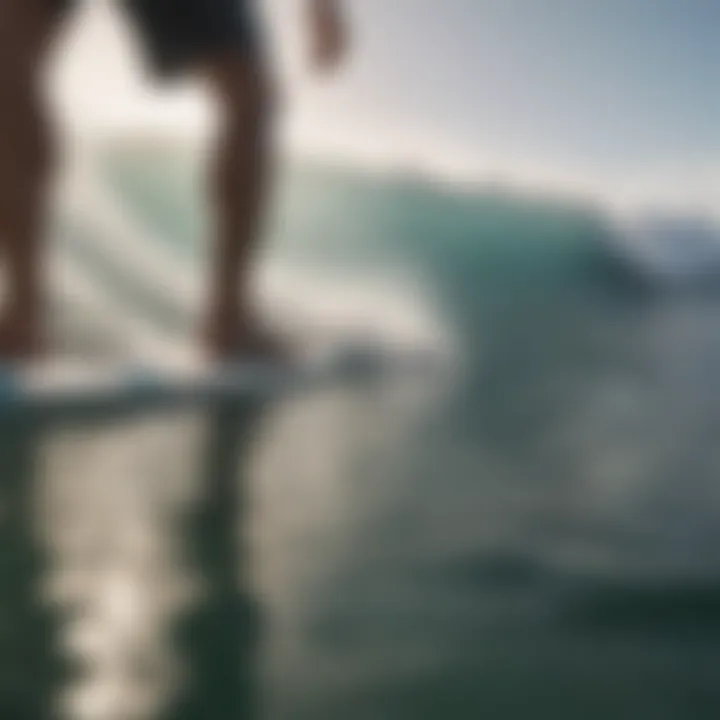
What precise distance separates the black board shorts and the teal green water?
85 mm

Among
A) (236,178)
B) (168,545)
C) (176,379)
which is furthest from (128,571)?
(236,178)

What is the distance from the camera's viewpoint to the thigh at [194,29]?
995 mm

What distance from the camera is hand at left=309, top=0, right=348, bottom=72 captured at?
1.00 meters

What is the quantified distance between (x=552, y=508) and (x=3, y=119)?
1.62 feet

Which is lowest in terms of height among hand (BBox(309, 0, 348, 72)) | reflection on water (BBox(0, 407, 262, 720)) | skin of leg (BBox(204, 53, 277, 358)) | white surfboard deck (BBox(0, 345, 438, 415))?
reflection on water (BBox(0, 407, 262, 720))

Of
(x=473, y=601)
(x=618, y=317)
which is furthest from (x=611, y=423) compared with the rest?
(x=473, y=601)

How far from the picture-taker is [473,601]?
887 mm

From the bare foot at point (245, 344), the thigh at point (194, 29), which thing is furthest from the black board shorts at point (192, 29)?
the bare foot at point (245, 344)

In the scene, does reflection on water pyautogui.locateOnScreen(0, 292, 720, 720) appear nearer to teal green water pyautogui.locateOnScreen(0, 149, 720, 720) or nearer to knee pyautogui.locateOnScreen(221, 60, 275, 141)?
teal green water pyautogui.locateOnScreen(0, 149, 720, 720)

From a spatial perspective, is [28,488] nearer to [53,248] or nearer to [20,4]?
[53,248]

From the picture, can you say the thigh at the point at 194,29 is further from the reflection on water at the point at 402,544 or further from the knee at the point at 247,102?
the reflection on water at the point at 402,544

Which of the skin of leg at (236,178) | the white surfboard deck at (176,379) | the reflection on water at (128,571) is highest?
the skin of leg at (236,178)

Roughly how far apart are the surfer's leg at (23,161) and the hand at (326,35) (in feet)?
0.61

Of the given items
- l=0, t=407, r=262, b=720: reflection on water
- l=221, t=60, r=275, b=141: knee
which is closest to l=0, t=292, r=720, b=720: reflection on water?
l=0, t=407, r=262, b=720: reflection on water
